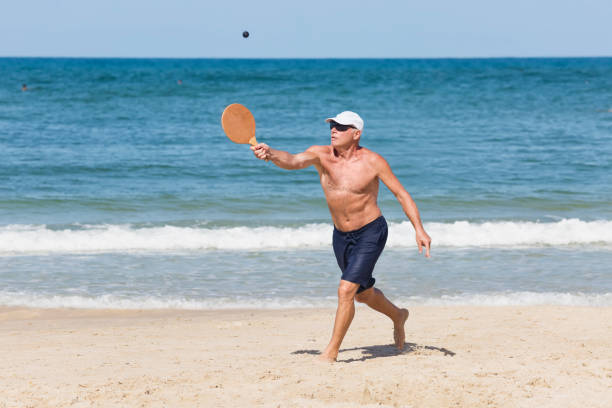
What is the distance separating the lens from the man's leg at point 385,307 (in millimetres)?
5477

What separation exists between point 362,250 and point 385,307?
0.67 meters

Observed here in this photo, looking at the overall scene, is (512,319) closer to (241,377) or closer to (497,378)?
(497,378)

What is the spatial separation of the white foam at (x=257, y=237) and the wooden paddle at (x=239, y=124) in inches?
250

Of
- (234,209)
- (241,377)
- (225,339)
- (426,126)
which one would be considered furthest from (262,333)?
(426,126)

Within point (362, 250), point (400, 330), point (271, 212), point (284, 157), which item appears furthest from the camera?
point (271, 212)

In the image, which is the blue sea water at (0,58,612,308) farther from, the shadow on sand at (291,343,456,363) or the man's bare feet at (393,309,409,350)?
the man's bare feet at (393,309,409,350)

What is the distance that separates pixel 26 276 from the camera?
951cm

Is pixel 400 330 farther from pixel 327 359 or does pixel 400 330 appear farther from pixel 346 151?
pixel 346 151

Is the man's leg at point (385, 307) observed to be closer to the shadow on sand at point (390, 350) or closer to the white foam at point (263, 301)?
the shadow on sand at point (390, 350)

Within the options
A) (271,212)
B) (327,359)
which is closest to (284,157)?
(327,359)

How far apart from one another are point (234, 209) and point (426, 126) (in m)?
15.3

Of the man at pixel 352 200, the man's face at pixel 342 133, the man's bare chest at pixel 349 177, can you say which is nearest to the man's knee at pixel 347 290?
the man at pixel 352 200

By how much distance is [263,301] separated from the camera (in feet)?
27.7

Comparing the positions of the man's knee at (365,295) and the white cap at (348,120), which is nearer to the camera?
the white cap at (348,120)
